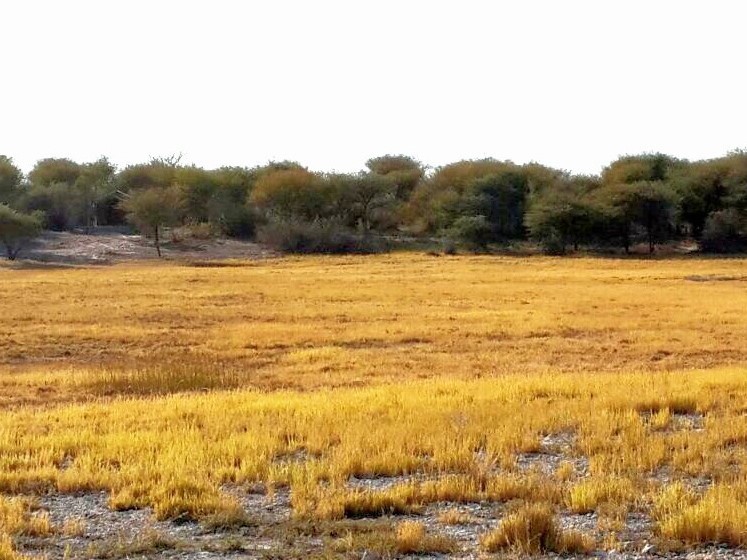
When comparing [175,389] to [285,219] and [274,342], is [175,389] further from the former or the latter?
[285,219]

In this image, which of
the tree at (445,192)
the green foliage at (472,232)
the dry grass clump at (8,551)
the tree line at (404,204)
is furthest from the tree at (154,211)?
the dry grass clump at (8,551)

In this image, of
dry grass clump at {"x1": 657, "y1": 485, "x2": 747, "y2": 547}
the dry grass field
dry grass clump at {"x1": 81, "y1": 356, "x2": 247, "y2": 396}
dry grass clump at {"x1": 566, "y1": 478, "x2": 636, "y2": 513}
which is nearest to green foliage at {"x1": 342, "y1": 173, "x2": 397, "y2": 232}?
the dry grass field

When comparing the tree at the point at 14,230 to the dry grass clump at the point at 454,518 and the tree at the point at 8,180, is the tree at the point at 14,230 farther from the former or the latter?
the dry grass clump at the point at 454,518

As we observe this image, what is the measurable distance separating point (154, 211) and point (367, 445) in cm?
6260

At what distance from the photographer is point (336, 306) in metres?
34.1

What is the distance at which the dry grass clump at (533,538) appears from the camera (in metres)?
6.11

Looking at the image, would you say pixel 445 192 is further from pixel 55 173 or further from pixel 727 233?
pixel 55 173

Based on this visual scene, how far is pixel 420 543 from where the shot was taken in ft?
20.3

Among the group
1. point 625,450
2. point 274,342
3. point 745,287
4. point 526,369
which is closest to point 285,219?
point 745,287

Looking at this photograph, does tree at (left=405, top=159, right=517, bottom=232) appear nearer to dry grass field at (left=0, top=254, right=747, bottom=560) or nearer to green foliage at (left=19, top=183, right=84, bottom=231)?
green foliage at (left=19, top=183, right=84, bottom=231)

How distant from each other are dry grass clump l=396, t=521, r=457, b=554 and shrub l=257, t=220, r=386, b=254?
225 feet

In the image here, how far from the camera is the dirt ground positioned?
210ft

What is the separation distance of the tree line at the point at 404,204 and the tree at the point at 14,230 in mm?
92

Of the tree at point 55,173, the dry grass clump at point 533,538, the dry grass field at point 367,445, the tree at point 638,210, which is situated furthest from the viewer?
the tree at point 55,173
